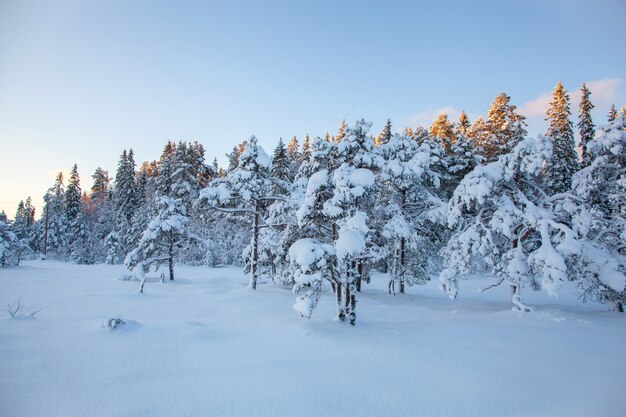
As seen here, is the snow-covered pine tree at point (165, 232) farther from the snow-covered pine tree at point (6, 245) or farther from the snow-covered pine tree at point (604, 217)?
the snow-covered pine tree at point (604, 217)

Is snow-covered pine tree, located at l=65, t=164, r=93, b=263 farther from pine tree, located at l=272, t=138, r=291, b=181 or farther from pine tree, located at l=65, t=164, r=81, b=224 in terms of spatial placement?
pine tree, located at l=272, t=138, r=291, b=181

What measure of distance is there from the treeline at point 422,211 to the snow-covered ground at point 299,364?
2.09 meters

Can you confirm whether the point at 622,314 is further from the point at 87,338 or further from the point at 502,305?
the point at 87,338

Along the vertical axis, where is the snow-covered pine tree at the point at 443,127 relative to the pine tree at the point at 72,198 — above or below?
above

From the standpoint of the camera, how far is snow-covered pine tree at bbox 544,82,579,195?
3145 cm

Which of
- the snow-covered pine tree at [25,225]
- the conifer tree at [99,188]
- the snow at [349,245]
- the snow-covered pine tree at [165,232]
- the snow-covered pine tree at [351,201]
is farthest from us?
the conifer tree at [99,188]

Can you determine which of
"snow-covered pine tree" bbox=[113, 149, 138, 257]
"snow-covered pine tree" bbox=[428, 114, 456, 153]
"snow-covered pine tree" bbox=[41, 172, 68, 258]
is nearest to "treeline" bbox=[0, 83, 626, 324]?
"snow-covered pine tree" bbox=[428, 114, 456, 153]

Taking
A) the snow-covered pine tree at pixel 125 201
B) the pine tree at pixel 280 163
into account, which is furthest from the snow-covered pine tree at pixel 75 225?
the pine tree at pixel 280 163

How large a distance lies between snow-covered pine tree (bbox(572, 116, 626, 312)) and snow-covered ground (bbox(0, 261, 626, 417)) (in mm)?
1929

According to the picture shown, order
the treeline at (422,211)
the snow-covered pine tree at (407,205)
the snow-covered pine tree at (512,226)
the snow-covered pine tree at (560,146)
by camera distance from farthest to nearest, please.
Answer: the snow-covered pine tree at (560,146) → the snow-covered pine tree at (407,205) → the snow-covered pine tree at (512,226) → the treeline at (422,211)

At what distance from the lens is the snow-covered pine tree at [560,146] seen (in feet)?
103

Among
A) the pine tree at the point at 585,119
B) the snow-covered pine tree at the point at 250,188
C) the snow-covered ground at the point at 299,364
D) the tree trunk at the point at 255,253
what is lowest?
the snow-covered ground at the point at 299,364

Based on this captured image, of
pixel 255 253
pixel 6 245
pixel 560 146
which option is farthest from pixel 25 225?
pixel 560 146

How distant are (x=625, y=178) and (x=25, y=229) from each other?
84193 mm
